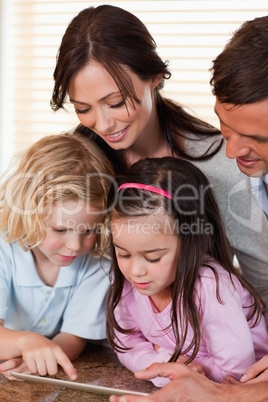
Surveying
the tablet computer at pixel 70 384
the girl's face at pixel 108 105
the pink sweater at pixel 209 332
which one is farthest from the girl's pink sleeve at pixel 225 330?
the girl's face at pixel 108 105

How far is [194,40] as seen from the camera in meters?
2.41

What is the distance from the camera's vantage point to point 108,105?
1382 millimetres

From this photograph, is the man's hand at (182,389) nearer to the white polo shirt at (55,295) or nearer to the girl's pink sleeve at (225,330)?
the girl's pink sleeve at (225,330)

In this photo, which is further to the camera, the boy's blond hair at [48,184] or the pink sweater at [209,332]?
the boy's blond hair at [48,184]

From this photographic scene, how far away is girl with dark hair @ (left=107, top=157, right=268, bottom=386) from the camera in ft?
4.09

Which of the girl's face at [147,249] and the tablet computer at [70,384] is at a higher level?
the girl's face at [147,249]

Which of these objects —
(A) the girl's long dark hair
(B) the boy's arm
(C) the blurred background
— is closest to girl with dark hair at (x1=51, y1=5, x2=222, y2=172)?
(A) the girl's long dark hair

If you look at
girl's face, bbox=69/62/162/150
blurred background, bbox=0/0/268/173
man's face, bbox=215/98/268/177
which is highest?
blurred background, bbox=0/0/268/173

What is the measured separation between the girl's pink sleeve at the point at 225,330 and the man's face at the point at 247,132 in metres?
0.28

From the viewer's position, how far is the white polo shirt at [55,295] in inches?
59.9

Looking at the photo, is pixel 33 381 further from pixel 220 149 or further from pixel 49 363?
pixel 220 149

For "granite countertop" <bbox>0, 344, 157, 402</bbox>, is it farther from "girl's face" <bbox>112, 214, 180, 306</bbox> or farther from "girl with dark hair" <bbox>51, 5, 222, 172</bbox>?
"girl with dark hair" <bbox>51, 5, 222, 172</bbox>

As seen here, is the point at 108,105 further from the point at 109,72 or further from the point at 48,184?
the point at 48,184

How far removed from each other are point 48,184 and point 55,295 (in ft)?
1.05
